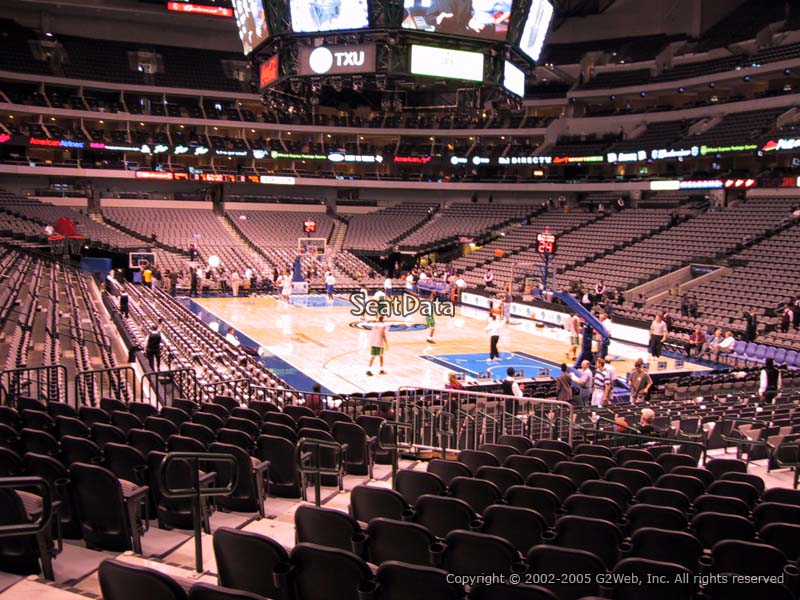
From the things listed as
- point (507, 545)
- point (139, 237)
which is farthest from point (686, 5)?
point (507, 545)

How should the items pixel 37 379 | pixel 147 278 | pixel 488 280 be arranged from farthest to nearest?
1. pixel 488 280
2. pixel 147 278
3. pixel 37 379

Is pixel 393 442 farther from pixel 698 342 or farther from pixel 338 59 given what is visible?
pixel 698 342

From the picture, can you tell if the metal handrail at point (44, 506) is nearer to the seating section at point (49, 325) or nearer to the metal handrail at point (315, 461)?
the metal handrail at point (315, 461)

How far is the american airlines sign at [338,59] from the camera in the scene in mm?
16953

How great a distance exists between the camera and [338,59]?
17094 millimetres

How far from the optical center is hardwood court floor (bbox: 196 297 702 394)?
63.5 ft

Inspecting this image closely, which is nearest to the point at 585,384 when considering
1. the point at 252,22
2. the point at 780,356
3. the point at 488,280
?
the point at 780,356

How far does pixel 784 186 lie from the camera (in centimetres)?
3812

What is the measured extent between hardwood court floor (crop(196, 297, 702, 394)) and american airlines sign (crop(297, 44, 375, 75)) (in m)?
7.98

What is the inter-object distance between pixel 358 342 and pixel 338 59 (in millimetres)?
10432

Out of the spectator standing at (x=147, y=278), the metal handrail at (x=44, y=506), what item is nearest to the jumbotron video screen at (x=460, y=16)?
the metal handrail at (x=44, y=506)

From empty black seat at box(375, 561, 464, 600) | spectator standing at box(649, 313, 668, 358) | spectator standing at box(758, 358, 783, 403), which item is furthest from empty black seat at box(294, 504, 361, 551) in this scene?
spectator standing at box(649, 313, 668, 358)

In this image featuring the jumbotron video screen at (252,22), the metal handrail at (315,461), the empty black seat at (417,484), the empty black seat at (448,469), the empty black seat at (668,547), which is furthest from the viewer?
the jumbotron video screen at (252,22)

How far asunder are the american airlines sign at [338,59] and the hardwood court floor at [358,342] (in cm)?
798
